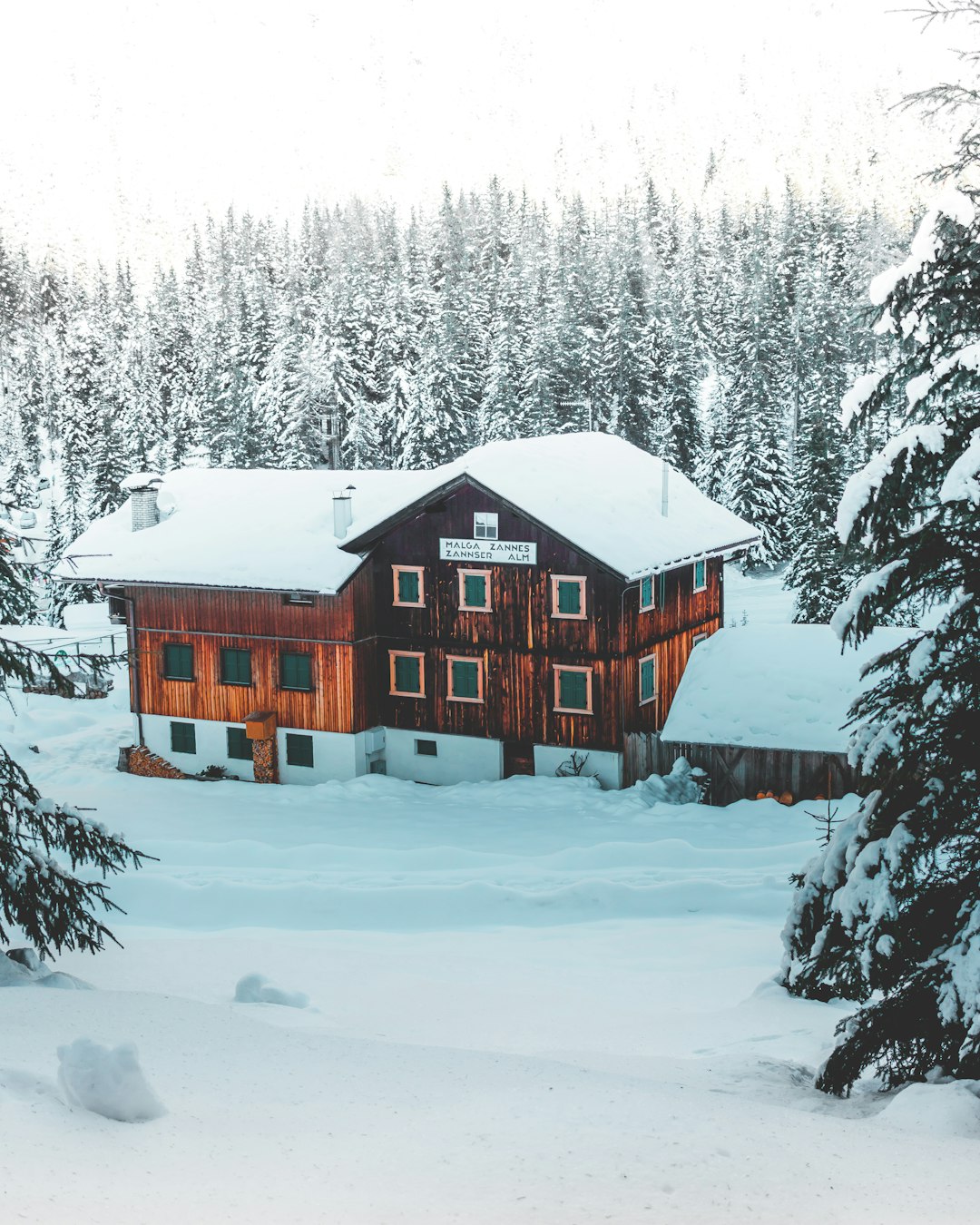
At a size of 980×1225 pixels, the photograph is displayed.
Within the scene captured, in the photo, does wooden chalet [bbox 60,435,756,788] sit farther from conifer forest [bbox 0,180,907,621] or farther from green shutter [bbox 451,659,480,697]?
conifer forest [bbox 0,180,907,621]

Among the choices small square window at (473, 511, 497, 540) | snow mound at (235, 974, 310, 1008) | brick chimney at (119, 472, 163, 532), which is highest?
brick chimney at (119, 472, 163, 532)

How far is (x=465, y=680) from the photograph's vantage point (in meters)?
32.4

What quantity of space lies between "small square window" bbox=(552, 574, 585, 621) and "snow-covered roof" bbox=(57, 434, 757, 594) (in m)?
1.30

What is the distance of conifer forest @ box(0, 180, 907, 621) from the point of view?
68875 millimetres

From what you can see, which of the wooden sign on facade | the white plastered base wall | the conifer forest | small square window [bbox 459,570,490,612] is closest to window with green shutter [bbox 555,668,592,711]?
the white plastered base wall

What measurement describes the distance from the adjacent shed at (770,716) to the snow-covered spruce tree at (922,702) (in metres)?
17.7

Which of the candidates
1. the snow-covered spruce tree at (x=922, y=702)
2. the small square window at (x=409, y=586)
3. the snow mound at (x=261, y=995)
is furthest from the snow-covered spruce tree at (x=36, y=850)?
the small square window at (x=409, y=586)

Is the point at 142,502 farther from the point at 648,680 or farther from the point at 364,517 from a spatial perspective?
the point at 648,680

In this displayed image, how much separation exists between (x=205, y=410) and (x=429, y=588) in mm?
56427

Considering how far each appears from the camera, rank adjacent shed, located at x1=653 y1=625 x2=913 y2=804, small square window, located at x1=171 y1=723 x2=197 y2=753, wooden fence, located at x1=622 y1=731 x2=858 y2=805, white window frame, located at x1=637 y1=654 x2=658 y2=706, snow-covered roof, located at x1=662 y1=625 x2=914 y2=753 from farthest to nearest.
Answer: small square window, located at x1=171 y1=723 x2=197 y2=753
white window frame, located at x1=637 y1=654 x2=658 y2=706
snow-covered roof, located at x1=662 y1=625 x2=914 y2=753
adjacent shed, located at x1=653 y1=625 x2=913 y2=804
wooden fence, located at x1=622 y1=731 x2=858 y2=805

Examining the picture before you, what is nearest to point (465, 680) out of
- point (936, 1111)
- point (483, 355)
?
point (936, 1111)

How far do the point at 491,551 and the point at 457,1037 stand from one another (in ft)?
60.5

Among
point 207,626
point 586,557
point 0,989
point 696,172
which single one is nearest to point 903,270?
point 0,989

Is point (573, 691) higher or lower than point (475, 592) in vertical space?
lower
